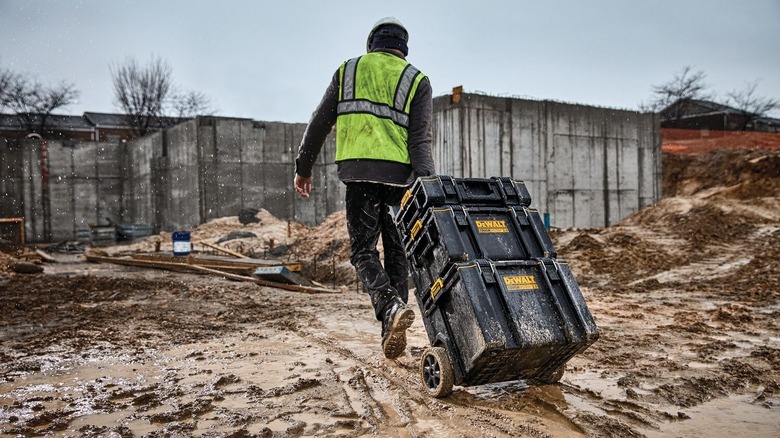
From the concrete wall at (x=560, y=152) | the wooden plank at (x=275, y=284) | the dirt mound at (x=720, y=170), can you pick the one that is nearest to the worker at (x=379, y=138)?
the wooden plank at (x=275, y=284)

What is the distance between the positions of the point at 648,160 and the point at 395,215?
17786 mm

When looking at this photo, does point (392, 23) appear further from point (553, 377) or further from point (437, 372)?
point (553, 377)

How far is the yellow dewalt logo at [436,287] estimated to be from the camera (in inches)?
114

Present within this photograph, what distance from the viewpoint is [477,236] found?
2.92 meters

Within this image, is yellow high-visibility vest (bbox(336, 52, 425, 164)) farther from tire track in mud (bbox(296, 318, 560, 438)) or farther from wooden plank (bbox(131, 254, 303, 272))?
wooden plank (bbox(131, 254, 303, 272))

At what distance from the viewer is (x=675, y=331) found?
15.2ft

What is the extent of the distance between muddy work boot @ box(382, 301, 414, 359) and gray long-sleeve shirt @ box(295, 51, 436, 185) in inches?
31.4

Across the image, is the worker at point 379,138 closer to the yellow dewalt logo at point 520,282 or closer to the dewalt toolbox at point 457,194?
the dewalt toolbox at point 457,194

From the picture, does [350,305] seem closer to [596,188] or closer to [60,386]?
[60,386]

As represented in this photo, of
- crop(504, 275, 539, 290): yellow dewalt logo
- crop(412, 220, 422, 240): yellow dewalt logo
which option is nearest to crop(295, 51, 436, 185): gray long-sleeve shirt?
crop(412, 220, 422, 240): yellow dewalt logo

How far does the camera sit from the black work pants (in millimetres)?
3471

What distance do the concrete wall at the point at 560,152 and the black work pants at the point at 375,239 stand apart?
36.3 ft

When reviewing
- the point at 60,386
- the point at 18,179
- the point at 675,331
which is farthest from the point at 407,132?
the point at 18,179

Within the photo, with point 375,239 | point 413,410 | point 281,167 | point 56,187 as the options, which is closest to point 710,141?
point 281,167
